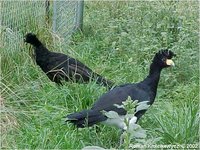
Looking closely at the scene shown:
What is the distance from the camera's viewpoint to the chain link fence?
6234 millimetres

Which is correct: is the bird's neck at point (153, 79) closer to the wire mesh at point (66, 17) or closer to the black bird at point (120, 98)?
the black bird at point (120, 98)

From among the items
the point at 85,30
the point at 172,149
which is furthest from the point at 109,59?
the point at 172,149

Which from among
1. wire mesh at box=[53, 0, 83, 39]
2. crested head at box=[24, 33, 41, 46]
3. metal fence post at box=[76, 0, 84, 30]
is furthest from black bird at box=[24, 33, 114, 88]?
metal fence post at box=[76, 0, 84, 30]

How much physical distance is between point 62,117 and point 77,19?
4.25 metres

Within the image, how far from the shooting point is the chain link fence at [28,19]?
6234 mm

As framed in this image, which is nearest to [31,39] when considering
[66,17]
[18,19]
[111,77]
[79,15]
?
[18,19]

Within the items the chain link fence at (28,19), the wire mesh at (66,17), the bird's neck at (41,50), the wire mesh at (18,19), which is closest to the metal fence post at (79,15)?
the wire mesh at (66,17)

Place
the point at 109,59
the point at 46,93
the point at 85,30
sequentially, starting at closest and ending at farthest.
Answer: the point at 46,93
the point at 109,59
the point at 85,30

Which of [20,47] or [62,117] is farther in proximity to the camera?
[20,47]

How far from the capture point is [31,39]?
21.0 feet

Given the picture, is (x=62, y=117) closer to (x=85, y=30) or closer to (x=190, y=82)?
(x=190, y=82)

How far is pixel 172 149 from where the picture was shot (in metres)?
4.24

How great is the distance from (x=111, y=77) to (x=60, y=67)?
0.65 meters

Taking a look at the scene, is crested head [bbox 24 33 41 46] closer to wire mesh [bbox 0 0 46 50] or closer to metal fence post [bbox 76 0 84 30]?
wire mesh [bbox 0 0 46 50]
